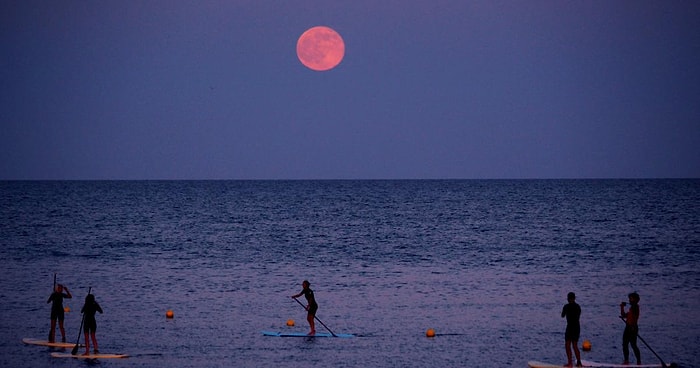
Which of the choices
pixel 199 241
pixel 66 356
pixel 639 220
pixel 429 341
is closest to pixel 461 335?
pixel 429 341

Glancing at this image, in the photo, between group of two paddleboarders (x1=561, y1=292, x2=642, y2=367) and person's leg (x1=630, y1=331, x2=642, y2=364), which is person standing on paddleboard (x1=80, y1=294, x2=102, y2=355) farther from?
person's leg (x1=630, y1=331, x2=642, y2=364)

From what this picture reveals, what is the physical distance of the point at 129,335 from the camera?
21266 mm

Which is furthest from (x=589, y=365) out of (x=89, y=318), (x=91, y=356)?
(x=89, y=318)

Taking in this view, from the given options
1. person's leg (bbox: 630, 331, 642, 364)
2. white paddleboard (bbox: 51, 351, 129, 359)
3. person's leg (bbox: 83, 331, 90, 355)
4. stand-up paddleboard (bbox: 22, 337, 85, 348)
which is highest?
person's leg (bbox: 630, 331, 642, 364)

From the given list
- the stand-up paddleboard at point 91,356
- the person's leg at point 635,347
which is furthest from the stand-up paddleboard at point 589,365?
the stand-up paddleboard at point 91,356

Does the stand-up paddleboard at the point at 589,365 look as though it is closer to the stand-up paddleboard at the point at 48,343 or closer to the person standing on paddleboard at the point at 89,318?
the person standing on paddleboard at the point at 89,318

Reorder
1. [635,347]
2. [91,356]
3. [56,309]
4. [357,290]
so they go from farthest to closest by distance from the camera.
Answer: [357,290] → [56,309] → [91,356] → [635,347]

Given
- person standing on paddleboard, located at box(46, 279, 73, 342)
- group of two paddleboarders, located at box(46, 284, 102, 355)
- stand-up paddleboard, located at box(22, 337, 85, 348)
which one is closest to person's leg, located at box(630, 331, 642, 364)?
group of two paddleboarders, located at box(46, 284, 102, 355)

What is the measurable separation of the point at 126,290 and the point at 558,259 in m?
21.8

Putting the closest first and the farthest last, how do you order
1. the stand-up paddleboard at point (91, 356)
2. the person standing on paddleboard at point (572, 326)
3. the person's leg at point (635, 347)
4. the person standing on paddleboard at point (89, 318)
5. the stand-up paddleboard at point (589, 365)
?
the person standing on paddleboard at point (572, 326)
the stand-up paddleboard at point (589, 365)
the person's leg at point (635, 347)
the stand-up paddleboard at point (91, 356)
the person standing on paddleboard at point (89, 318)

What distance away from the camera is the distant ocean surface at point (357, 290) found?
1952 centimetres

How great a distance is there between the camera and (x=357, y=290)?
2952 cm

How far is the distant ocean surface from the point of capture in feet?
64.0

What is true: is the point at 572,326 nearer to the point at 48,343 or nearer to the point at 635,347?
the point at 635,347
